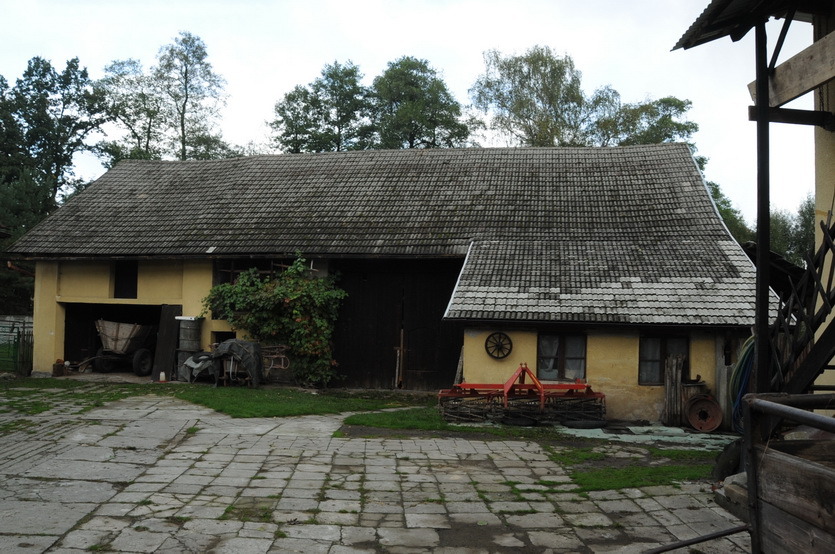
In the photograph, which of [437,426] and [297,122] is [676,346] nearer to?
[437,426]

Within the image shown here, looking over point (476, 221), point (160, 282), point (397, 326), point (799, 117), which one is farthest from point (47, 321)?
point (799, 117)

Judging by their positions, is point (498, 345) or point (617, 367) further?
point (498, 345)

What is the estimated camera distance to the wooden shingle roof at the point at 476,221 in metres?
14.3

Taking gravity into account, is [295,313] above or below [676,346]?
above

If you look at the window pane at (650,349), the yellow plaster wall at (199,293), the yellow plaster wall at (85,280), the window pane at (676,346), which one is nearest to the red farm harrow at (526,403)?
the window pane at (650,349)

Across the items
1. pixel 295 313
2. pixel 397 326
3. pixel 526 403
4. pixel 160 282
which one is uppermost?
pixel 160 282

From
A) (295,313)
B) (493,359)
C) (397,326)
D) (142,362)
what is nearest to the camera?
(493,359)

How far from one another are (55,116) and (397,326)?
27894 mm

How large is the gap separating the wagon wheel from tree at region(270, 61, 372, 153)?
77.6ft

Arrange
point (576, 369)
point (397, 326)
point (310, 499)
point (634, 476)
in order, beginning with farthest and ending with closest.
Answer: point (397, 326)
point (576, 369)
point (634, 476)
point (310, 499)

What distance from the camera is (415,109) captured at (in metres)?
34.8

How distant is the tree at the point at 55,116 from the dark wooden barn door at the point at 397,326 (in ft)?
79.9

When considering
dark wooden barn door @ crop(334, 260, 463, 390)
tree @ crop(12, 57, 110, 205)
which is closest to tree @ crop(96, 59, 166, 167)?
tree @ crop(12, 57, 110, 205)

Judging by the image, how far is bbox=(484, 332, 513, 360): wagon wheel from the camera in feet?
45.8
